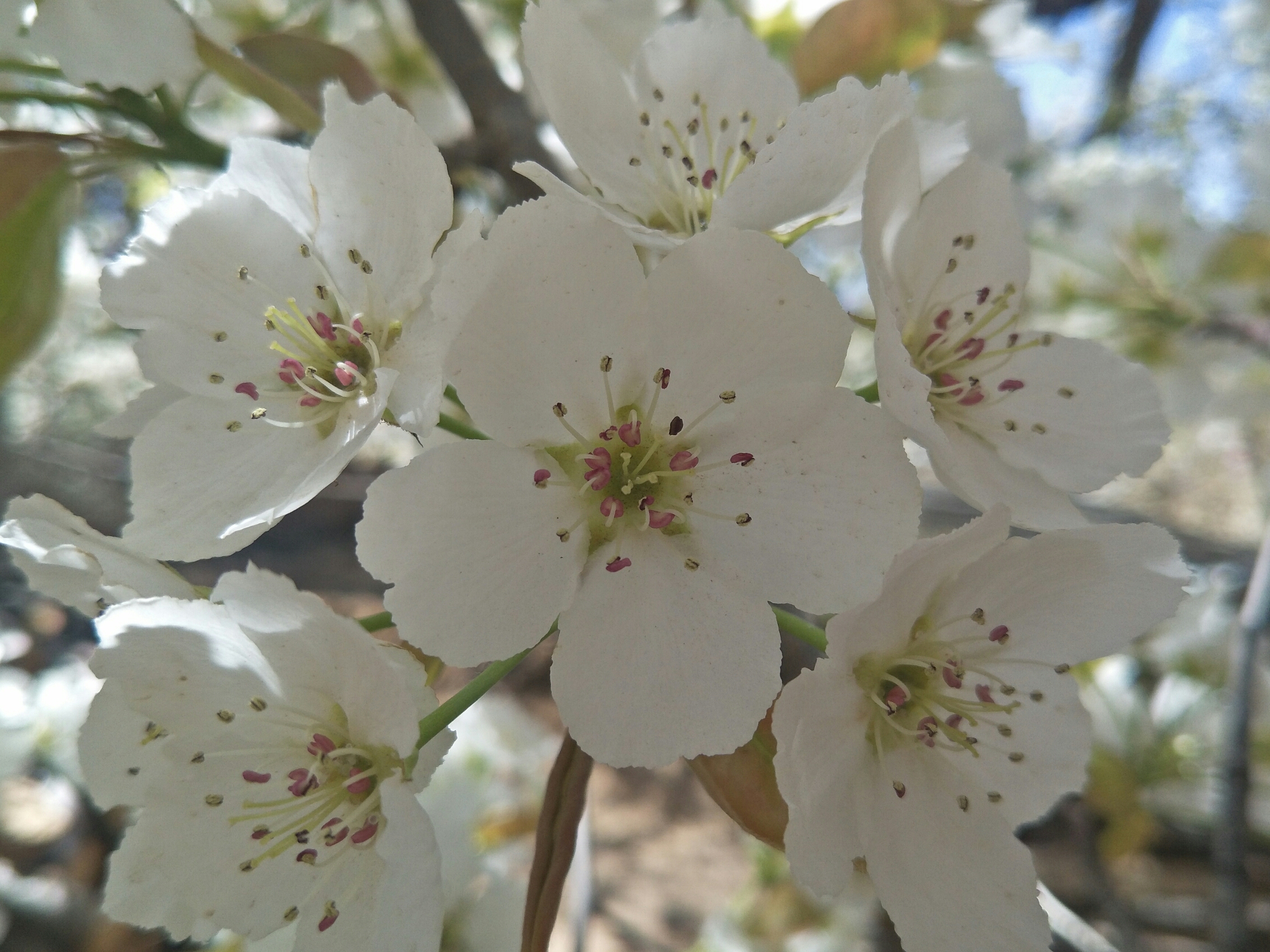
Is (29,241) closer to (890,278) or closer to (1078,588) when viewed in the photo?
(890,278)

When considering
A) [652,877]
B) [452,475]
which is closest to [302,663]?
[452,475]

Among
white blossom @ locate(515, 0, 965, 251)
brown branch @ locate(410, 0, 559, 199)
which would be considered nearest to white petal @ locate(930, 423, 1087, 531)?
white blossom @ locate(515, 0, 965, 251)

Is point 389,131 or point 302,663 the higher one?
point 389,131

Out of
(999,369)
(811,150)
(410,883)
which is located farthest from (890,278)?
(410,883)

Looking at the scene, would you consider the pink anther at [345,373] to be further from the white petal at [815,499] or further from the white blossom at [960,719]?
the white blossom at [960,719]

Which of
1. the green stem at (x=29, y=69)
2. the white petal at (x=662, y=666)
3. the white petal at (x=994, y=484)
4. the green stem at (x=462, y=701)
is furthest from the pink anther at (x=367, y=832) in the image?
the green stem at (x=29, y=69)

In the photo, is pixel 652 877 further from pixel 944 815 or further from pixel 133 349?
pixel 133 349

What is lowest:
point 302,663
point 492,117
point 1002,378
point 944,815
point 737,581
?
point 944,815

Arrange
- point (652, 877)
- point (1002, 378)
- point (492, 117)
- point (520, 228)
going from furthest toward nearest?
point (652, 877) → point (492, 117) → point (1002, 378) → point (520, 228)

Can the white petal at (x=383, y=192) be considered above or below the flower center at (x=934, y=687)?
above
